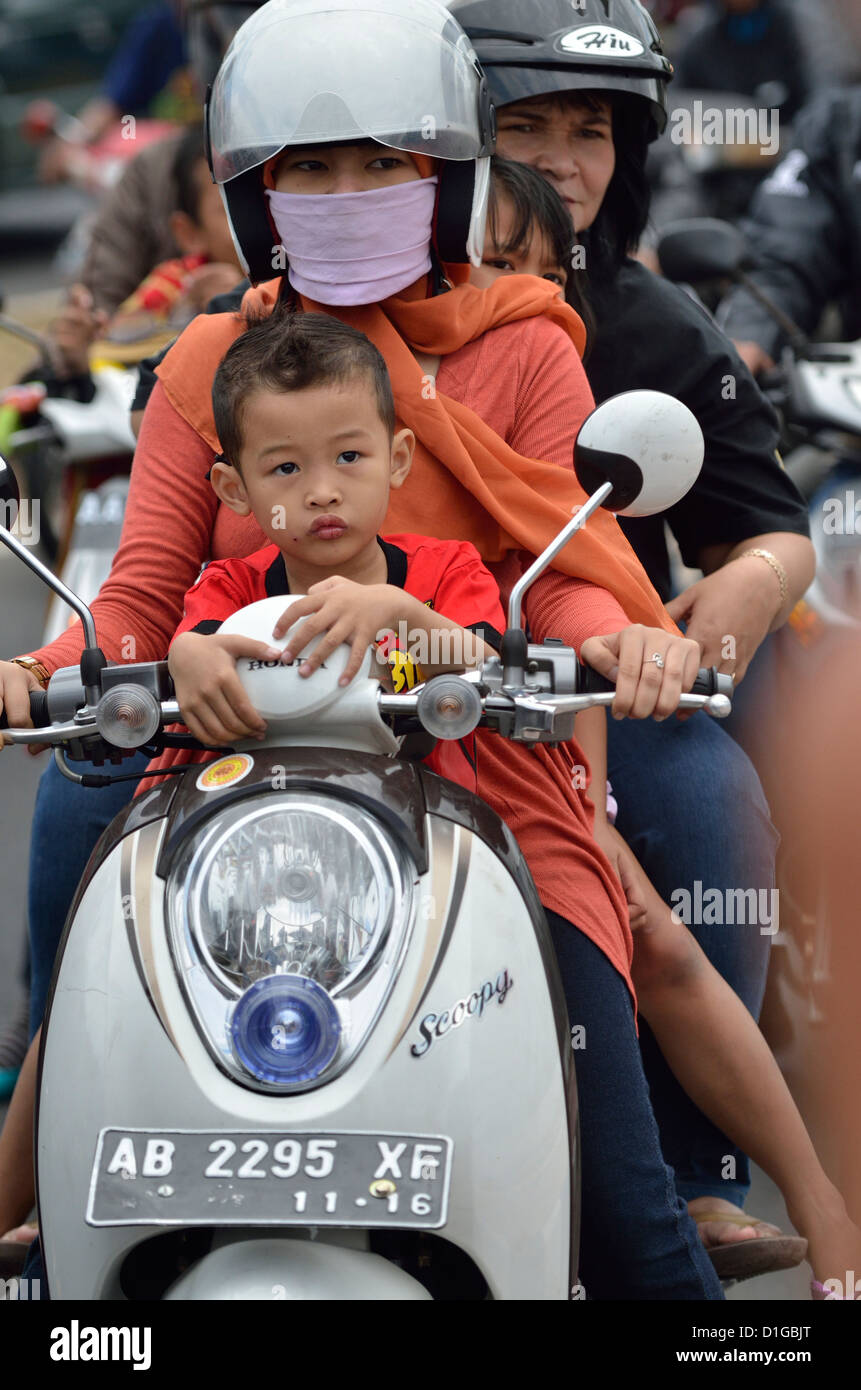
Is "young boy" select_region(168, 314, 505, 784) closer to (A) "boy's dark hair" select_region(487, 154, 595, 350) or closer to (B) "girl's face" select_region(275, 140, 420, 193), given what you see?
(B) "girl's face" select_region(275, 140, 420, 193)

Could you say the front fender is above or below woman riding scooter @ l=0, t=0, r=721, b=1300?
below

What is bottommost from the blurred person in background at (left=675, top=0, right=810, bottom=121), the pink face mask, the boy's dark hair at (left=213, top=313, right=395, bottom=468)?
the boy's dark hair at (left=213, top=313, right=395, bottom=468)

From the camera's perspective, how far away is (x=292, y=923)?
1888 mm

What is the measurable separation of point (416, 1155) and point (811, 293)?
12.4ft

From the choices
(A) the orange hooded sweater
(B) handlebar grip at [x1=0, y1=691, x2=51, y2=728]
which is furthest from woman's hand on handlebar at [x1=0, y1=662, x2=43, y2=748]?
(A) the orange hooded sweater

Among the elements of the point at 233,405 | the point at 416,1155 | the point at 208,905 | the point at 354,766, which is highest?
the point at 233,405

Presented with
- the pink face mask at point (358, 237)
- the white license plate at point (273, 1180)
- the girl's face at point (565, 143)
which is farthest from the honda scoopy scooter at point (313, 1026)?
the girl's face at point (565, 143)

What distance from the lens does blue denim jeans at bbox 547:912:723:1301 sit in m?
2.30

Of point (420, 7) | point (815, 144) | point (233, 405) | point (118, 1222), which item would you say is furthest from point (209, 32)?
point (118, 1222)

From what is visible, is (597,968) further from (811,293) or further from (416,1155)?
(811,293)

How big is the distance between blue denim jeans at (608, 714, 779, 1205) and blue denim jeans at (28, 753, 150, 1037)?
2.54 ft

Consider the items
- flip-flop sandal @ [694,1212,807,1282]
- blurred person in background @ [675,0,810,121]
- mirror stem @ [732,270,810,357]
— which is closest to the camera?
flip-flop sandal @ [694,1212,807,1282]

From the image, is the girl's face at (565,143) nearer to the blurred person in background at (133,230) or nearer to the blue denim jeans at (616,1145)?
the blue denim jeans at (616,1145)

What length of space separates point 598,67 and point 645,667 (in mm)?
1466
